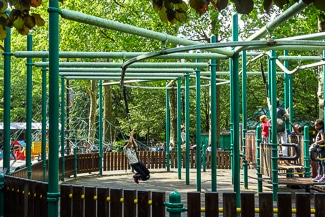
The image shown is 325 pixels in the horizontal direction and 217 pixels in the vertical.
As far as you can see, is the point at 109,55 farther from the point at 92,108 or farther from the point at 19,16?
the point at 92,108

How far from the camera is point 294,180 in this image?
10.9m

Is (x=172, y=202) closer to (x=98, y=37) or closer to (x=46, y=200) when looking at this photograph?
(x=46, y=200)

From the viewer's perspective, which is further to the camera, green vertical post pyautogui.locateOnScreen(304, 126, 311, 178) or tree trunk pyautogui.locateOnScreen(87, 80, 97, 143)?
tree trunk pyautogui.locateOnScreen(87, 80, 97, 143)

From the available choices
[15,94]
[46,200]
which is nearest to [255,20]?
[46,200]

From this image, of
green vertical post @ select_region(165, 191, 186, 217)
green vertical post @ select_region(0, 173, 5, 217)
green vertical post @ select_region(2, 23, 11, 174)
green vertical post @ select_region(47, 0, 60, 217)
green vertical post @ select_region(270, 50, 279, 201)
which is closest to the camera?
green vertical post @ select_region(165, 191, 186, 217)

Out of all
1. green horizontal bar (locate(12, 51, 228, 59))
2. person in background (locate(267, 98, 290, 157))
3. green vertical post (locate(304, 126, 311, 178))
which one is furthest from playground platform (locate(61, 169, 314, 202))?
green horizontal bar (locate(12, 51, 228, 59))

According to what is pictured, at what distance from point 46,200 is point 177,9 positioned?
3685 mm

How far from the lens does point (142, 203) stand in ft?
18.5

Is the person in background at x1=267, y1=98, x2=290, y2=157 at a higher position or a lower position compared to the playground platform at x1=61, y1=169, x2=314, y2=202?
higher

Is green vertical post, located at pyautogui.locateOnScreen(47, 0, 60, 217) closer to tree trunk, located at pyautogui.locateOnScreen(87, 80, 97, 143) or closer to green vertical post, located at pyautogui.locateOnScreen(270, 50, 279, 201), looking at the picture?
green vertical post, located at pyautogui.locateOnScreen(270, 50, 279, 201)

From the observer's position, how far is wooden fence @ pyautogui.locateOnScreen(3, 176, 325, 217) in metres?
5.45

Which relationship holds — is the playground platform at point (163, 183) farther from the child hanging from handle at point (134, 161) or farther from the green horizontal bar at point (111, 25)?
the green horizontal bar at point (111, 25)

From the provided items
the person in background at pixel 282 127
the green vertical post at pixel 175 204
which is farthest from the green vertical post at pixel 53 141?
the person in background at pixel 282 127

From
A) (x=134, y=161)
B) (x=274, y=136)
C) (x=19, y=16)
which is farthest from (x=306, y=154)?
(x=19, y=16)
